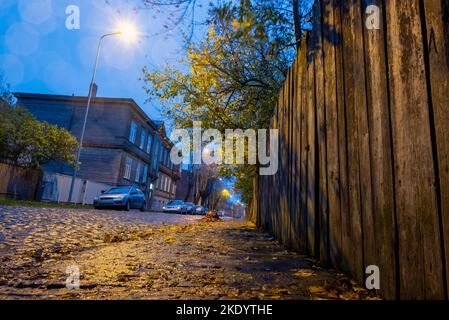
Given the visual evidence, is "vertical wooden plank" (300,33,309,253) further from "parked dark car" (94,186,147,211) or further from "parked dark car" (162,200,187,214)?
"parked dark car" (162,200,187,214)

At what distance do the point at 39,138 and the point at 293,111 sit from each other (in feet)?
63.3

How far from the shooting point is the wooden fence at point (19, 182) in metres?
16.4

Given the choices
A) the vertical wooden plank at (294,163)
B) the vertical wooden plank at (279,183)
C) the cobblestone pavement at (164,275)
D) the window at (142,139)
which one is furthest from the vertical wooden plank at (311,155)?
the window at (142,139)

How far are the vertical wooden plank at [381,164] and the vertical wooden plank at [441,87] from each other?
34cm

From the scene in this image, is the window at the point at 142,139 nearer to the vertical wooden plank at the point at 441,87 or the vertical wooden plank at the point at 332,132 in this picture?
the vertical wooden plank at the point at 332,132

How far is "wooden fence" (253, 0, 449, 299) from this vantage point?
4.37ft

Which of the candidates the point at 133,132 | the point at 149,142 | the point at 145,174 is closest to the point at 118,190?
the point at 133,132

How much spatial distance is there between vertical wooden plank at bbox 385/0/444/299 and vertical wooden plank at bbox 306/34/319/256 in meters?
1.36

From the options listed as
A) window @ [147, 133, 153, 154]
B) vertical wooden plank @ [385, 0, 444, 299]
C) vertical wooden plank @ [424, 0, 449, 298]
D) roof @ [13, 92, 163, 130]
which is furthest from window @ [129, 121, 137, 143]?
vertical wooden plank @ [424, 0, 449, 298]

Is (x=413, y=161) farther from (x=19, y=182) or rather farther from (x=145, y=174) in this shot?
(x=145, y=174)

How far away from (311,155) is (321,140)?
31 centimetres

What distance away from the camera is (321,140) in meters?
2.81

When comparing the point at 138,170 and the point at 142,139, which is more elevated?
the point at 142,139
